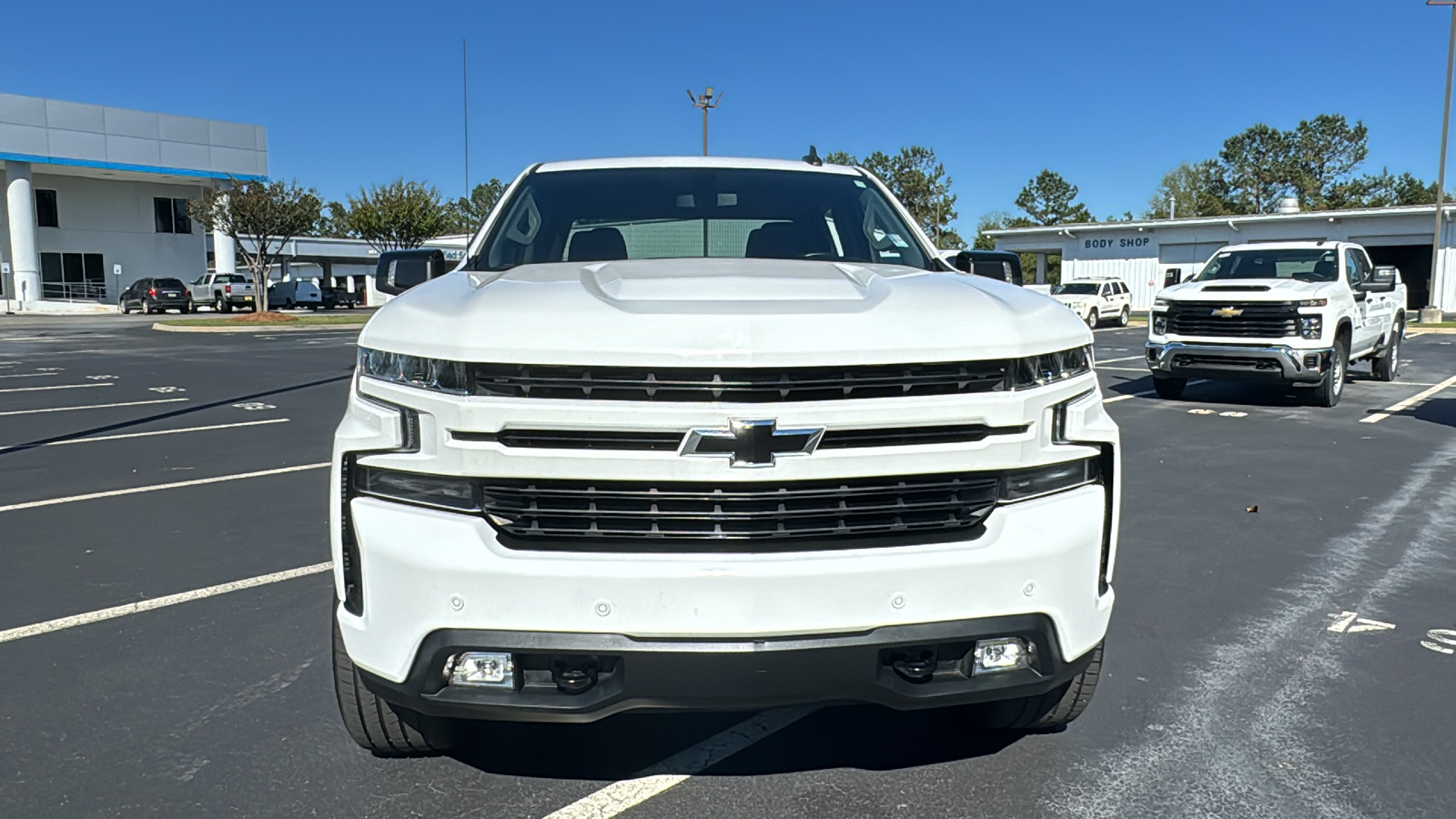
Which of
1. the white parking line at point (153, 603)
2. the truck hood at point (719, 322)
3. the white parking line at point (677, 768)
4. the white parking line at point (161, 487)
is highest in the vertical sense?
the truck hood at point (719, 322)

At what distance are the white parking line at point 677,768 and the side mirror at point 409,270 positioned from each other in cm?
198

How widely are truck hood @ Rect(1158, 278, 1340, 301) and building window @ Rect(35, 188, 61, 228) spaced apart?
47.6 meters

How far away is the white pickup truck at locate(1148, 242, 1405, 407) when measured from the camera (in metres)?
10.8

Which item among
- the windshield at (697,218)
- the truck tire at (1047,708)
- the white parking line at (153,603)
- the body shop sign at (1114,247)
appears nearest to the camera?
the truck tire at (1047,708)

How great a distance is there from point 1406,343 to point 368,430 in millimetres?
26013

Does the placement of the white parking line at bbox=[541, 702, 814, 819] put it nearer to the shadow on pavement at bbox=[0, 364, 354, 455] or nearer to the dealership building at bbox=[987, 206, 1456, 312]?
the shadow on pavement at bbox=[0, 364, 354, 455]

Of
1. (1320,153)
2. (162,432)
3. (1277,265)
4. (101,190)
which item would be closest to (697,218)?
(162,432)

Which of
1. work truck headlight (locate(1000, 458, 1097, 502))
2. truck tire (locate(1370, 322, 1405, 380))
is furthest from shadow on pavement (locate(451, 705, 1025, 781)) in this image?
truck tire (locate(1370, 322, 1405, 380))

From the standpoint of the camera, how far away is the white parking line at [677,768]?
107 inches

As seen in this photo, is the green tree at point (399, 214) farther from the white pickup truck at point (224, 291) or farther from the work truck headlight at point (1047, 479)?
the work truck headlight at point (1047, 479)

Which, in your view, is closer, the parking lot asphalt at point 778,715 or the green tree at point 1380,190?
the parking lot asphalt at point 778,715

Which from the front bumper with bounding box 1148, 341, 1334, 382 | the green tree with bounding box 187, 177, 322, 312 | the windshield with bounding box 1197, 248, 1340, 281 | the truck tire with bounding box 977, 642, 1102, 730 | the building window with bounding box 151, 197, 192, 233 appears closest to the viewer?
the truck tire with bounding box 977, 642, 1102, 730

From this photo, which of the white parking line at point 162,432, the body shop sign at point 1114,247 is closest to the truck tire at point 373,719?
the white parking line at point 162,432

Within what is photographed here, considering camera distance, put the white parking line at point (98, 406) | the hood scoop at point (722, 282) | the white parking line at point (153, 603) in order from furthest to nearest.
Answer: the white parking line at point (98, 406)
the white parking line at point (153, 603)
the hood scoop at point (722, 282)
